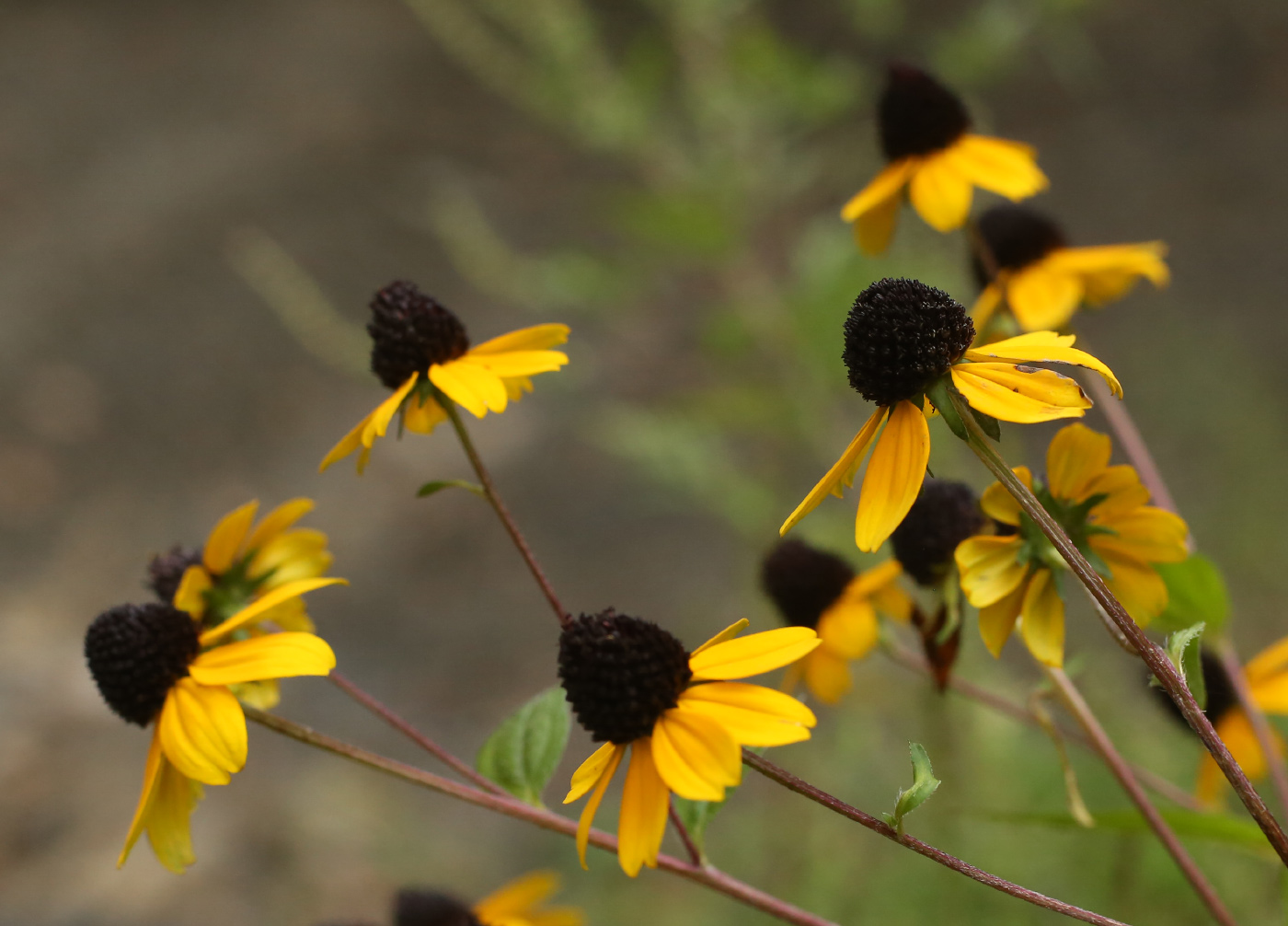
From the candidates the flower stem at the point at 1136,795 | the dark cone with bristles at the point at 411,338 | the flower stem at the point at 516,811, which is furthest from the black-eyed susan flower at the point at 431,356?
the flower stem at the point at 1136,795

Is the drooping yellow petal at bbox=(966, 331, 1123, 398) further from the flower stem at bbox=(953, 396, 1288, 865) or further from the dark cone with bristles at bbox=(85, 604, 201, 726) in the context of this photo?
the dark cone with bristles at bbox=(85, 604, 201, 726)

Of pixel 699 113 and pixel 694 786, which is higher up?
pixel 699 113

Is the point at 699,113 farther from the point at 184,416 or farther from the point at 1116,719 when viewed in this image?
the point at 184,416

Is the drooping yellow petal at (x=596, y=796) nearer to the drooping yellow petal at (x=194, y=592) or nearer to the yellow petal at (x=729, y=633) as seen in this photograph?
the yellow petal at (x=729, y=633)

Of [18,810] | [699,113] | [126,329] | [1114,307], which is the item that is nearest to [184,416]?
[126,329]

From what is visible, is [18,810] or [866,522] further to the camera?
[18,810]
